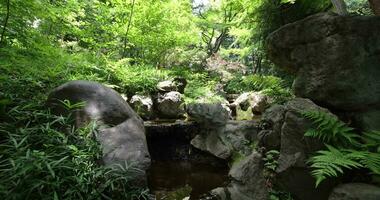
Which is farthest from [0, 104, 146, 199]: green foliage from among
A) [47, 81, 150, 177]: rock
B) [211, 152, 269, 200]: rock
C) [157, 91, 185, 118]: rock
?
[157, 91, 185, 118]: rock

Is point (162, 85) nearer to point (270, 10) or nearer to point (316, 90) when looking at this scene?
point (270, 10)

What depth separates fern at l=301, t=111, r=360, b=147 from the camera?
12.8ft

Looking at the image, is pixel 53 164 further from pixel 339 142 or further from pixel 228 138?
pixel 228 138

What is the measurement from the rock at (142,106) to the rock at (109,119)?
385 centimetres

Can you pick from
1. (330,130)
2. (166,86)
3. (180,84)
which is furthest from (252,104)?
(330,130)

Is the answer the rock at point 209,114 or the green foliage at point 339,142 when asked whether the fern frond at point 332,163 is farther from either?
the rock at point 209,114

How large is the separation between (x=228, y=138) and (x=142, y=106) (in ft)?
10.9

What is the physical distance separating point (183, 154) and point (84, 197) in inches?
198

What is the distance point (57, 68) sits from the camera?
5402 millimetres

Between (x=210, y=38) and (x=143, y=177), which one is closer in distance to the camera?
(x=143, y=177)

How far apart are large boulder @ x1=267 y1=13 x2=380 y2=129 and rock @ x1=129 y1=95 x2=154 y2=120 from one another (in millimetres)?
5354

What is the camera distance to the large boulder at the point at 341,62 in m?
4.36

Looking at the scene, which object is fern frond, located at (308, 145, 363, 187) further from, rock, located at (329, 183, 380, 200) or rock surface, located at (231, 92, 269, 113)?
rock surface, located at (231, 92, 269, 113)

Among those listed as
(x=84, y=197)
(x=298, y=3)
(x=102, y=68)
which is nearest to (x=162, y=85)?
(x=102, y=68)
